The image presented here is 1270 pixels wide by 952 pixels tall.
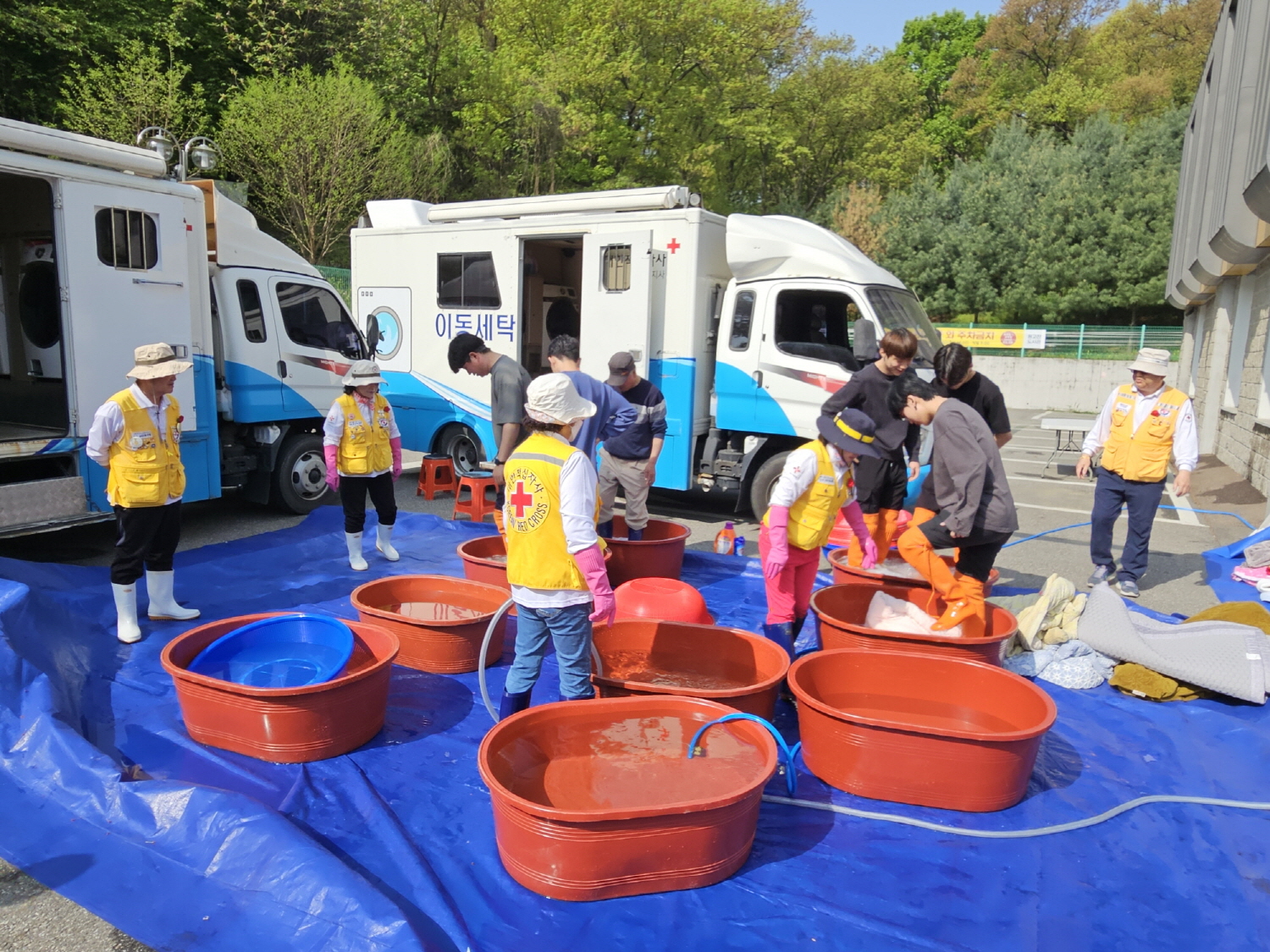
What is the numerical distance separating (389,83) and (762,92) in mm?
14383

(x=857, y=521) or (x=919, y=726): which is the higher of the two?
(x=857, y=521)

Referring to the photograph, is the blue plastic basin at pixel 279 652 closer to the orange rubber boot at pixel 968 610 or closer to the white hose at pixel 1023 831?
the white hose at pixel 1023 831

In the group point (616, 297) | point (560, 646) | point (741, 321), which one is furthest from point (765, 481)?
point (560, 646)

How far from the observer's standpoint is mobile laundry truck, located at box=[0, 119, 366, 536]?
5.86 meters

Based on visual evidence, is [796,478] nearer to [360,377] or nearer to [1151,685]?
[1151,685]

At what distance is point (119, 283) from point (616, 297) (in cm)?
401

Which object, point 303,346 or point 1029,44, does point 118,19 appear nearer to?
point 303,346

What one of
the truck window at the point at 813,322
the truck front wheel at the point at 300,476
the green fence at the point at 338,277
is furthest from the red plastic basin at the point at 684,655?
the green fence at the point at 338,277

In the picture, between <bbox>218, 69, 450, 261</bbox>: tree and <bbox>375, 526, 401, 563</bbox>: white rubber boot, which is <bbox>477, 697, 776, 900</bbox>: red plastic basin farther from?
<bbox>218, 69, 450, 261</bbox>: tree

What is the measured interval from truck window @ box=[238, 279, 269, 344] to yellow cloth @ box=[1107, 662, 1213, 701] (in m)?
7.25

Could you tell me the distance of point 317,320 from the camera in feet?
27.5

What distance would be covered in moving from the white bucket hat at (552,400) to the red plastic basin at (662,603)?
1643mm

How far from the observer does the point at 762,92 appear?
31.3 m

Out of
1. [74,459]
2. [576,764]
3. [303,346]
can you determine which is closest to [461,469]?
[303,346]
